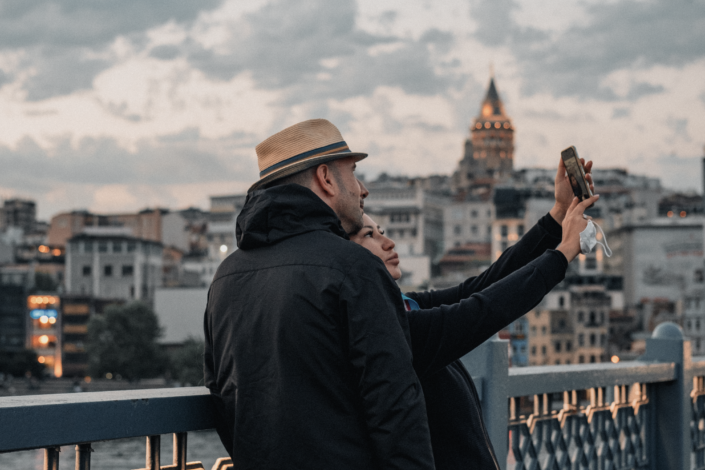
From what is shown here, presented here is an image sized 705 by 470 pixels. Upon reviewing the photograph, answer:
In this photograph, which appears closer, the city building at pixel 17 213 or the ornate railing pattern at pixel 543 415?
the ornate railing pattern at pixel 543 415

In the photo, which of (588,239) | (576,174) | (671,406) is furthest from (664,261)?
(588,239)

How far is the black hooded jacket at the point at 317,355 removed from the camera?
1.78 meters

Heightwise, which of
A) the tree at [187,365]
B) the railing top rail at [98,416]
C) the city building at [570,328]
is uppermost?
the railing top rail at [98,416]

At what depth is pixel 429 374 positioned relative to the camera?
6.88 feet

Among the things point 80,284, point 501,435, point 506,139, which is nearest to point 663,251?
point 80,284

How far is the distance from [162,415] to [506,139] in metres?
164

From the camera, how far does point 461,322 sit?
6.68 feet

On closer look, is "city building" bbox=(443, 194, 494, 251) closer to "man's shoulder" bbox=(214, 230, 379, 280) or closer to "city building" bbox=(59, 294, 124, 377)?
"city building" bbox=(59, 294, 124, 377)

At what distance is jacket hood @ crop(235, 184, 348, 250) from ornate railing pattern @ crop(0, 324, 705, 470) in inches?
20.1

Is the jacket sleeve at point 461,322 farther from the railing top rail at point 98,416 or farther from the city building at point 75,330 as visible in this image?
the city building at point 75,330

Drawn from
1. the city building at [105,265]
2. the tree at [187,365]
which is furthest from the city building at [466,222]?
the tree at [187,365]

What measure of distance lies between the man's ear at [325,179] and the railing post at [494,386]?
1.18 meters

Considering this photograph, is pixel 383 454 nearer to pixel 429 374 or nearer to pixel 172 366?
pixel 429 374

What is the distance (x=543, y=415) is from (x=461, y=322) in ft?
5.04
